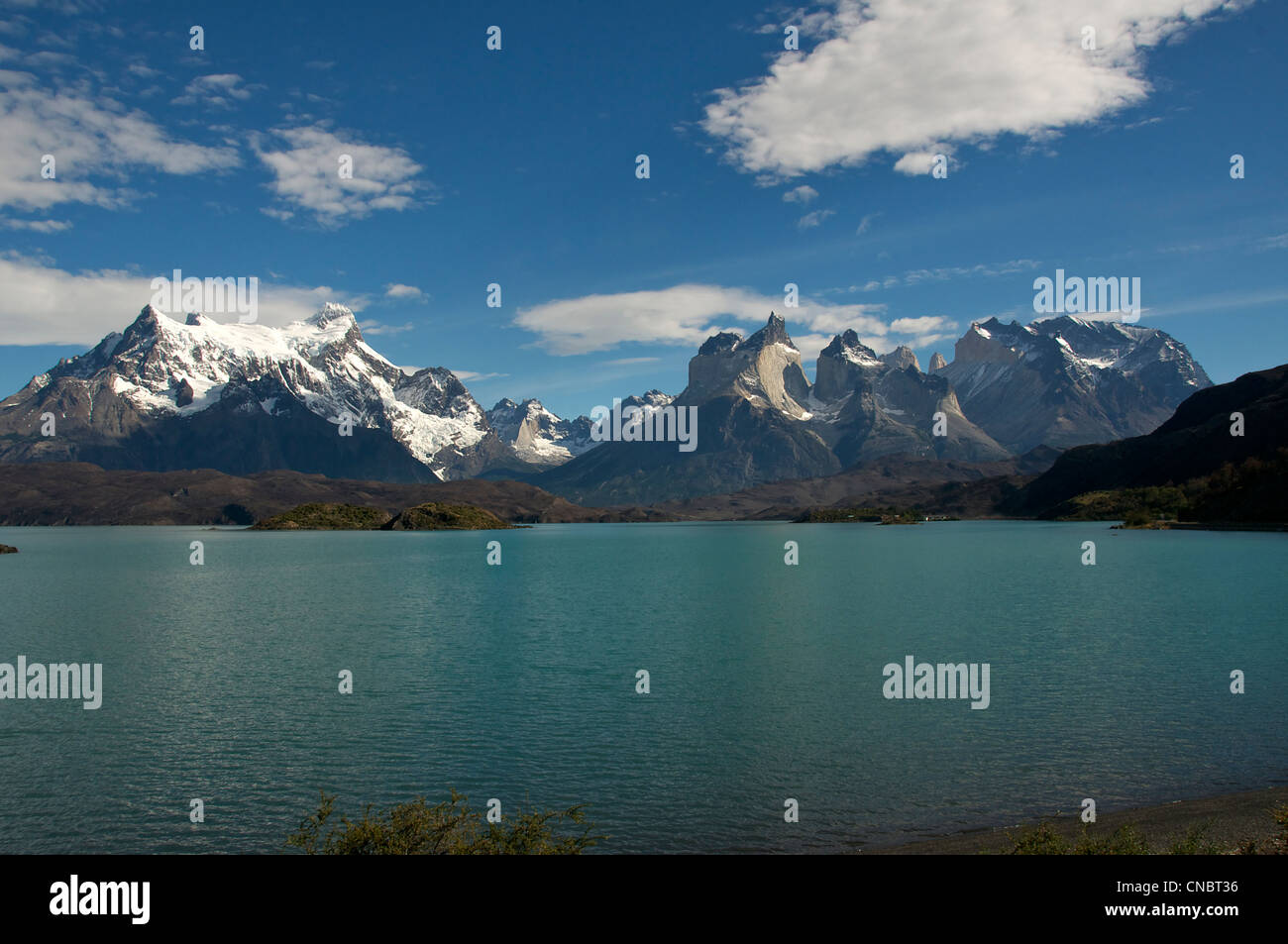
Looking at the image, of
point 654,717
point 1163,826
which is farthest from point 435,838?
point 1163,826

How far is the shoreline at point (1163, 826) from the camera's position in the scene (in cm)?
2566

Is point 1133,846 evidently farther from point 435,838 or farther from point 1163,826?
point 435,838

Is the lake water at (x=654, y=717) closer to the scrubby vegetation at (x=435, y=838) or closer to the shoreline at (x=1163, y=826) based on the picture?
the shoreline at (x=1163, y=826)

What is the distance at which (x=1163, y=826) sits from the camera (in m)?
27.4

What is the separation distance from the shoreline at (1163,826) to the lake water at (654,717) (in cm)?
122

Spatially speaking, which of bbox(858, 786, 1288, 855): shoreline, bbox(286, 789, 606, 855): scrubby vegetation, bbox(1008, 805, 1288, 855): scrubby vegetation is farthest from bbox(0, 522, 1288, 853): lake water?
bbox(1008, 805, 1288, 855): scrubby vegetation

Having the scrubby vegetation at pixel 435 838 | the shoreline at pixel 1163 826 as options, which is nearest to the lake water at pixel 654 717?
the shoreline at pixel 1163 826

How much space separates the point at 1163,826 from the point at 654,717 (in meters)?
24.8

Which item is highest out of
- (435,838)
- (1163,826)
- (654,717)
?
(435,838)

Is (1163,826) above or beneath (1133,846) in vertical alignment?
beneath

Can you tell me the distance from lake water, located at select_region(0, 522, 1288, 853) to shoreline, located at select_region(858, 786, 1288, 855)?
1217mm
